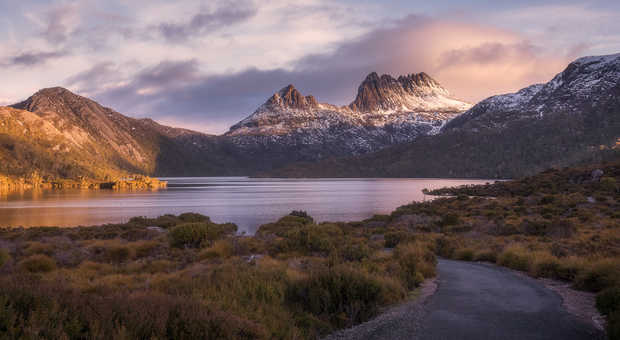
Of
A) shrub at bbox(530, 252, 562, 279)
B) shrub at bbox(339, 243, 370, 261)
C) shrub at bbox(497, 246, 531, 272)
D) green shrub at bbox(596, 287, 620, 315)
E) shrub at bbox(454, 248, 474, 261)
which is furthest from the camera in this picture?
shrub at bbox(454, 248, 474, 261)

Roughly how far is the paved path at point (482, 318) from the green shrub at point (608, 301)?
1.96 feet

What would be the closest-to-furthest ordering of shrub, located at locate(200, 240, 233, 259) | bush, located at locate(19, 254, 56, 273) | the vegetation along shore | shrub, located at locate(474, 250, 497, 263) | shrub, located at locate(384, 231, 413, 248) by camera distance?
the vegetation along shore < bush, located at locate(19, 254, 56, 273) < shrub, located at locate(474, 250, 497, 263) < shrub, located at locate(200, 240, 233, 259) < shrub, located at locate(384, 231, 413, 248)

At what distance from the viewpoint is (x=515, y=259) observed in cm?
1428

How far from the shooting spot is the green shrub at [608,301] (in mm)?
7387

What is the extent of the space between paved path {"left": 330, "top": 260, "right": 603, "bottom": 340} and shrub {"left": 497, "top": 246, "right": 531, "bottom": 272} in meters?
3.56

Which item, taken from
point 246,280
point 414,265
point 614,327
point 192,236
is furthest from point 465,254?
point 192,236

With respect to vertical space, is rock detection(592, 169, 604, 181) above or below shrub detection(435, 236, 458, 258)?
above

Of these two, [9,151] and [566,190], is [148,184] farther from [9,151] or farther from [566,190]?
[566,190]

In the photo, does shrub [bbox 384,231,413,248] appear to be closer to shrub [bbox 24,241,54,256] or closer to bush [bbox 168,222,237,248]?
bush [bbox 168,222,237,248]

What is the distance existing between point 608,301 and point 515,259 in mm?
6973

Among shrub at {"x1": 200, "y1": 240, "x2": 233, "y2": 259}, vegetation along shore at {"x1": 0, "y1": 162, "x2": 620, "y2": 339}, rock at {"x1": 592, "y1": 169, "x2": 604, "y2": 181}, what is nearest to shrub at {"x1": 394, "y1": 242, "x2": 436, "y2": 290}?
vegetation along shore at {"x1": 0, "y1": 162, "x2": 620, "y2": 339}

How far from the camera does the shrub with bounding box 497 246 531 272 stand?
1372cm

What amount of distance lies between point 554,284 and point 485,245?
316 inches

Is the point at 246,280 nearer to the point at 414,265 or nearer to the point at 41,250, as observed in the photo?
the point at 414,265
